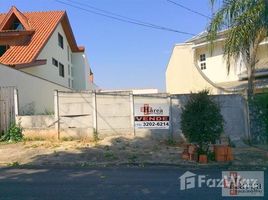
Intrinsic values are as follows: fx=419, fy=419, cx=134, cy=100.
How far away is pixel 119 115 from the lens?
56.9ft

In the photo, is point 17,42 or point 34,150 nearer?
point 34,150

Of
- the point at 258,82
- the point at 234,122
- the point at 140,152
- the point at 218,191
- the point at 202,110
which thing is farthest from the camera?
the point at 258,82

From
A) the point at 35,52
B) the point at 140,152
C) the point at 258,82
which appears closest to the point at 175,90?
the point at 258,82

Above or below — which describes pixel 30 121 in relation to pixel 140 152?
above

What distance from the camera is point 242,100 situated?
17.5m

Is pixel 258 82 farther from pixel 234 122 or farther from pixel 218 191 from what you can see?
pixel 218 191

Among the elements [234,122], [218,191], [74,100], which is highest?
[74,100]

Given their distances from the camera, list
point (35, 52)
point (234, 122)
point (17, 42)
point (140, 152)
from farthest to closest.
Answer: point (17, 42), point (35, 52), point (234, 122), point (140, 152)

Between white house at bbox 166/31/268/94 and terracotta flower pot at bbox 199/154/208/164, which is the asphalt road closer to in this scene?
terracotta flower pot at bbox 199/154/208/164

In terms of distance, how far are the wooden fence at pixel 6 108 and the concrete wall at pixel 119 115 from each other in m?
2.21

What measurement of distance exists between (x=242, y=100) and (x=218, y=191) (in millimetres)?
9591

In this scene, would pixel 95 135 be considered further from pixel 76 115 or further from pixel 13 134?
pixel 13 134

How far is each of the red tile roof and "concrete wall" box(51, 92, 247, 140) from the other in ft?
28.4

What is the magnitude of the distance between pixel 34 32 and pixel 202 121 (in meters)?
18.5
